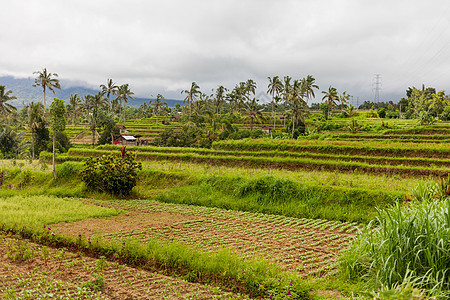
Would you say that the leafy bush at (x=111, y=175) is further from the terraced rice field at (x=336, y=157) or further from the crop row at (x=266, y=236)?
the terraced rice field at (x=336, y=157)

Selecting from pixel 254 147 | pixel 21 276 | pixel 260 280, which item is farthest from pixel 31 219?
pixel 254 147

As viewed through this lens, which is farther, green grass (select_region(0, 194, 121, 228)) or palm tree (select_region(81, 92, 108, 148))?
palm tree (select_region(81, 92, 108, 148))

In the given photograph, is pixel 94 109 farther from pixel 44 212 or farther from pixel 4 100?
pixel 44 212

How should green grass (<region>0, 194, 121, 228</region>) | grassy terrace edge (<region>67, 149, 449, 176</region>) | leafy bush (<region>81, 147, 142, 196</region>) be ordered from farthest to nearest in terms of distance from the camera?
1. grassy terrace edge (<region>67, 149, 449, 176</region>)
2. leafy bush (<region>81, 147, 142, 196</region>)
3. green grass (<region>0, 194, 121, 228</region>)

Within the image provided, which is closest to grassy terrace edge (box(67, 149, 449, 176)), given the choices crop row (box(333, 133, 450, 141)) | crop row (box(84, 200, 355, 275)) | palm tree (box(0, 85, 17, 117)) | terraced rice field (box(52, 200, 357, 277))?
terraced rice field (box(52, 200, 357, 277))

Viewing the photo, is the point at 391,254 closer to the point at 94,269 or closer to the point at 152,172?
the point at 94,269

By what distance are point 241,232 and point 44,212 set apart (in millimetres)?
6587

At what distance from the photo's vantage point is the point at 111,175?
14180 millimetres

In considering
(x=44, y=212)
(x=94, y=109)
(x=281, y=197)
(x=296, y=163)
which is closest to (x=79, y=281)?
(x=44, y=212)

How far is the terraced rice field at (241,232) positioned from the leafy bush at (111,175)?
10.7 ft

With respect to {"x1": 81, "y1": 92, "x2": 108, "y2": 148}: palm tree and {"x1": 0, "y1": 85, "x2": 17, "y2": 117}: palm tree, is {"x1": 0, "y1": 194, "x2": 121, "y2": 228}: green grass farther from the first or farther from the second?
{"x1": 0, "y1": 85, "x2": 17, "y2": 117}: palm tree

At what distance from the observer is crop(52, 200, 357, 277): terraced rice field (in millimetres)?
6645

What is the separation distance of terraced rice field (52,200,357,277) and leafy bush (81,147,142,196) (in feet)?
10.7

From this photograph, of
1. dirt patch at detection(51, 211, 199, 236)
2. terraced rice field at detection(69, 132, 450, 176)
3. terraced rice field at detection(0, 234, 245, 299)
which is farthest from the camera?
terraced rice field at detection(69, 132, 450, 176)
